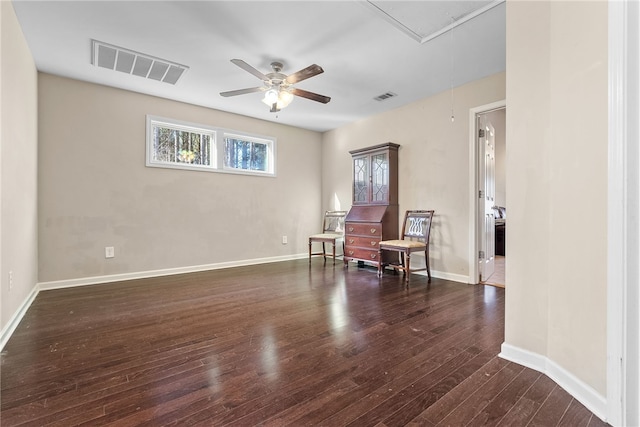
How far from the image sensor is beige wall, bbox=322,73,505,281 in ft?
11.6

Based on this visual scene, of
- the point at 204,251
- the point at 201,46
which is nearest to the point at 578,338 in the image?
the point at 201,46

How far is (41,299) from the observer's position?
2830 mm

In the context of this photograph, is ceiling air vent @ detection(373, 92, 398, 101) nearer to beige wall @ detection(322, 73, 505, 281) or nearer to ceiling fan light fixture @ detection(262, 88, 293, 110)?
beige wall @ detection(322, 73, 505, 281)

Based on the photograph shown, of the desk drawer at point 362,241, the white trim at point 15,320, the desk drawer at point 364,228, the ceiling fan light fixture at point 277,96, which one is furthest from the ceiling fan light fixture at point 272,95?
the white trim at point 15,320

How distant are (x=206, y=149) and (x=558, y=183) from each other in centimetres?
429

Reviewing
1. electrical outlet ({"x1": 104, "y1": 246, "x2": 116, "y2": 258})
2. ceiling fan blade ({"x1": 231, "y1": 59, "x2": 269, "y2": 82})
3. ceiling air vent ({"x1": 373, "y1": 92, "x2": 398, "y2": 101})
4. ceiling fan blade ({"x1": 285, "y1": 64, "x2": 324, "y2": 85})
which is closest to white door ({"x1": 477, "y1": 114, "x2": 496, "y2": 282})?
ceiling air vent ({"x1": 373, "y1": 92, "x2": 398, "y2": 101})

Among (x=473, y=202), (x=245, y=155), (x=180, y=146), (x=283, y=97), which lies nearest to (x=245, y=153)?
(x=245, y=155)

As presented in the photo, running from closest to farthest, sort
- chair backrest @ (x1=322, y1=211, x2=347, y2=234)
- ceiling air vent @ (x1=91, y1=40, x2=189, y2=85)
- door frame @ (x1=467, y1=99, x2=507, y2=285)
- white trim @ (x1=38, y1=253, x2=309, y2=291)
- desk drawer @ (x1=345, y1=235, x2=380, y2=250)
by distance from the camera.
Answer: ceiling air vent @ (x1=91, y1=40, x2=189, y2=85) < white trim @ (x1=38, y1=253, x2=309, y2=291) < door frame @ (x1=467, y1=99, x2=507, y2=285) < desk drawer @ (x1=345, y1=235, x2=380, y2=250) < chair backrest @ (x1=322, y1=211, x2=347, y2=234)

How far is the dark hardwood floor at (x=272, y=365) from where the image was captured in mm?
1209

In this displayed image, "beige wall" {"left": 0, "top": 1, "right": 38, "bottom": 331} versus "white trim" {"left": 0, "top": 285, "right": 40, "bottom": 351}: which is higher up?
"beige wall" {"left": 0, "top": 1, "right": 38, "bottom": 331}

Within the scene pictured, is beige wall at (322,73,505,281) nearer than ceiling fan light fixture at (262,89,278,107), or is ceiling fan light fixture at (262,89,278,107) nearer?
ceiling fan light fixture at (262,89,278,107)

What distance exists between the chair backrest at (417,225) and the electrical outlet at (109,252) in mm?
3800

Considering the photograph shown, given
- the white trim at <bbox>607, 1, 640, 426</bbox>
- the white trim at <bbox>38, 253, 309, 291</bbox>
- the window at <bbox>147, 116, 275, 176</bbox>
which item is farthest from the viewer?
the window at <bbox>147, 116, 275, 176</bbox>

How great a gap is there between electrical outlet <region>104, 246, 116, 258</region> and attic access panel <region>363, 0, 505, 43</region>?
12.6 feet
